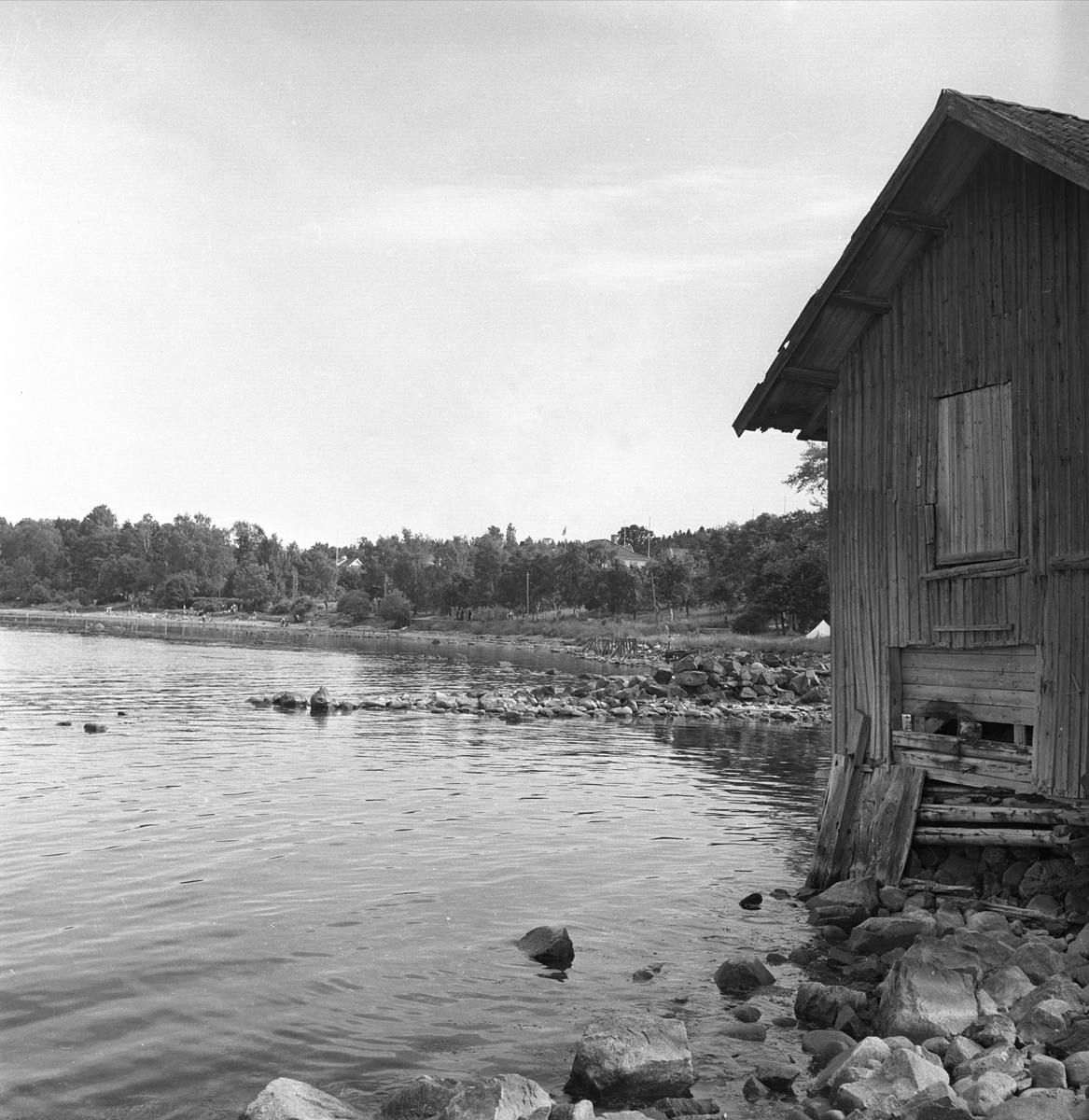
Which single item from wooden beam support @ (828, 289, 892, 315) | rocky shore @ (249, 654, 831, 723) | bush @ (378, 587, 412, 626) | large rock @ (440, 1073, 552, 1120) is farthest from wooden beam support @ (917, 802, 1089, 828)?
bush @ (378, 587, 412, 626)

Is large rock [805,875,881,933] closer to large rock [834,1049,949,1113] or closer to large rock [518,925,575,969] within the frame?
large rock [518,925,575,969]

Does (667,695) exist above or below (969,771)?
below

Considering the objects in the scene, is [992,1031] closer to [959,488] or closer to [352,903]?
[959,488]

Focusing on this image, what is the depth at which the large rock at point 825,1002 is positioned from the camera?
970cm

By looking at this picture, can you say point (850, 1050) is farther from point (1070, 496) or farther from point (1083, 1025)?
point (1070, 496)

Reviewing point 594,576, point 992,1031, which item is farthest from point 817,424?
point 594,576

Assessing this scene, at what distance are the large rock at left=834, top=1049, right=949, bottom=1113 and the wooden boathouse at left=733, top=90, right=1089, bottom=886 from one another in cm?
445

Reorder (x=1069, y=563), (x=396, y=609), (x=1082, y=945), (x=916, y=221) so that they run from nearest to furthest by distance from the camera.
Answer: (x=1082, y=945) < (x=1069, y=563) < (x=916, y=221) < (x=396, y=609)

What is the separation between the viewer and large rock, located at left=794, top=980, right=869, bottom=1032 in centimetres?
970

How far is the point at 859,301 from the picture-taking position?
13.2 metres

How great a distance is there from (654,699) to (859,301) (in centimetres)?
3310

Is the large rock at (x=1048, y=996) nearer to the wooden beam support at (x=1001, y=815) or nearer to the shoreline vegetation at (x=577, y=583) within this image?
the wooden beam support at (x=1001, y=815)

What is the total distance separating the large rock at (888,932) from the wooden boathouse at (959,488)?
1.43m

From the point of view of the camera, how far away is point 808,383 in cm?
1429
